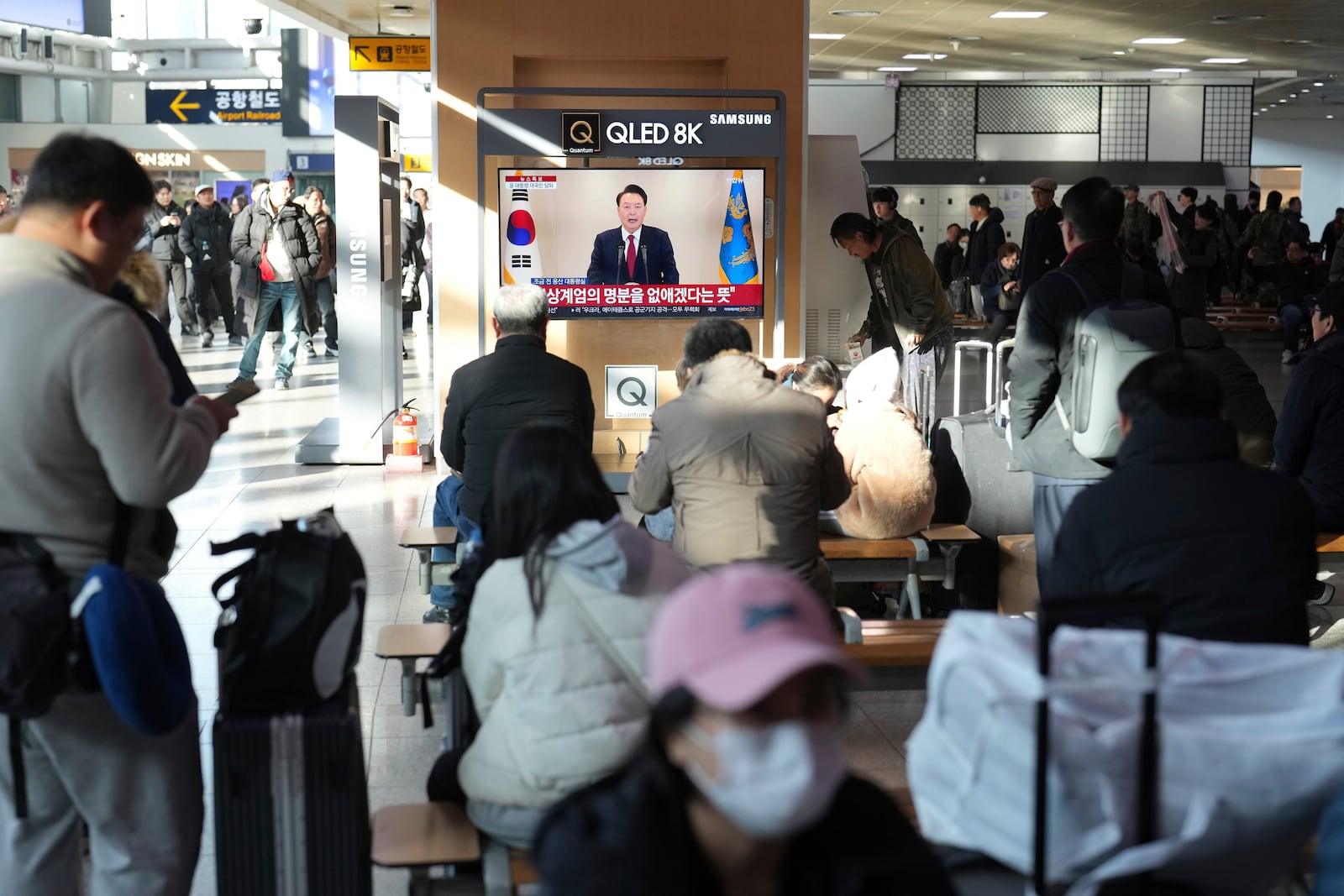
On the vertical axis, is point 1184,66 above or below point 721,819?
above

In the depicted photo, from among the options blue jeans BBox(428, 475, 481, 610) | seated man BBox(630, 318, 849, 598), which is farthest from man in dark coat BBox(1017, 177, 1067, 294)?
seated man BBox(630, 318, 849, 598)

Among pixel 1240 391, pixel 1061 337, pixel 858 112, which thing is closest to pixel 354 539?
pixel 1061 337

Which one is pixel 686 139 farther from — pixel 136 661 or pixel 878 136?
pixel 878 136

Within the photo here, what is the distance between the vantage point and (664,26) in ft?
29.2

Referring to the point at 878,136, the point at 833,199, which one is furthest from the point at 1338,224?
the point at 833,199

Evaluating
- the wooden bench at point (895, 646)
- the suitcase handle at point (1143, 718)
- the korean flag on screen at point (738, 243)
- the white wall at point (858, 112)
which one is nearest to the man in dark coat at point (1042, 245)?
the korean flag on screen at point (738, 243)

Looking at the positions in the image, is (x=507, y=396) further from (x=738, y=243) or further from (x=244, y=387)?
(x=738, y=243)

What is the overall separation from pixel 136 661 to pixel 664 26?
281 inches

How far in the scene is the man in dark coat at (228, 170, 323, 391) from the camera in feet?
42.2

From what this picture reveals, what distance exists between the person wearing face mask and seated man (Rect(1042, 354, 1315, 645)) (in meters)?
1.19

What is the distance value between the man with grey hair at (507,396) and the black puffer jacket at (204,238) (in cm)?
1384

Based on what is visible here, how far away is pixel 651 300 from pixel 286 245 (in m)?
5.52

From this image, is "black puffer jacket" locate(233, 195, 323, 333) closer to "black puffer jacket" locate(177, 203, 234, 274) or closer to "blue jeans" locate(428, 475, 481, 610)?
"black puffer jacket" locate(177, 203, 234, 274)

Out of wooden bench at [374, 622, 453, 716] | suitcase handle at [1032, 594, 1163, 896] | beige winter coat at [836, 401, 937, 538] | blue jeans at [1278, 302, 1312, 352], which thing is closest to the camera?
suitcase handle at [1032, 594, 1163, 896]
